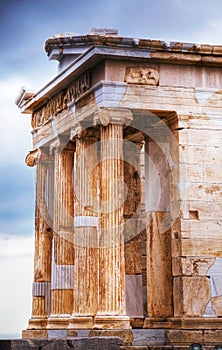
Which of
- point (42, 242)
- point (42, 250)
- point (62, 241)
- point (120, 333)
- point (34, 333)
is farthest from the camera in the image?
point (42, 242)

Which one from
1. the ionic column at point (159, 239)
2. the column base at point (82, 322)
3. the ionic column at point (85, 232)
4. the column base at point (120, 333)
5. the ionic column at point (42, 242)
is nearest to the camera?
the column base at point (120, 333)

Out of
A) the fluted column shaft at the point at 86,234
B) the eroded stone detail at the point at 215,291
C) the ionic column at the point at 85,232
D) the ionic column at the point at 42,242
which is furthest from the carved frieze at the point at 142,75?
the ionic column at the point at 42,242

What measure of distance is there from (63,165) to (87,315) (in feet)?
16.5

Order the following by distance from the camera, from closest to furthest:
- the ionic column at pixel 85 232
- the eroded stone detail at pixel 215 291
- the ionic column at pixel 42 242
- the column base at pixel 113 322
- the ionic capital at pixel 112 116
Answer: the column base at pixel 113 322, the eroded stone detail at pixel 215 291, the ionic capital at pixel 112 116, the ionic column at pixel 85 232, the ionic column at pixel 42 242

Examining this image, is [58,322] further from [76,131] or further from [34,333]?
[76,131]

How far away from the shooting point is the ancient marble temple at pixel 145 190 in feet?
72.1

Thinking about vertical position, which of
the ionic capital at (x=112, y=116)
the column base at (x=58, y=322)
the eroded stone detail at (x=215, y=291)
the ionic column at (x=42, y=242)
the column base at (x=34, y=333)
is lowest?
the column base at (x=34, y=333)

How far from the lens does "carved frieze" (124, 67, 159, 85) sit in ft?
74.6

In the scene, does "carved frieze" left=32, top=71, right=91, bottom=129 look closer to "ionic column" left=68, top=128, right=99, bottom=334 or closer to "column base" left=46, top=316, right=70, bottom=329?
"ionic column" left=68, top=128, right=99, bottom=334

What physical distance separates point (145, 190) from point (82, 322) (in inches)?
170

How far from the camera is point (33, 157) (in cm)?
2811

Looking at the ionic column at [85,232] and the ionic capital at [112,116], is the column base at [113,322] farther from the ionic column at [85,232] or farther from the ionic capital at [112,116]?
the ionic capital at [112,116]

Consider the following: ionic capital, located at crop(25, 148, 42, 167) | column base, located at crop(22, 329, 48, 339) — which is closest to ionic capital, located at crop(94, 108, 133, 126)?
ionic capital, located at crop(25, 148, 42, 167)

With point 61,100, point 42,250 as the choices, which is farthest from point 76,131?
point 42,250
